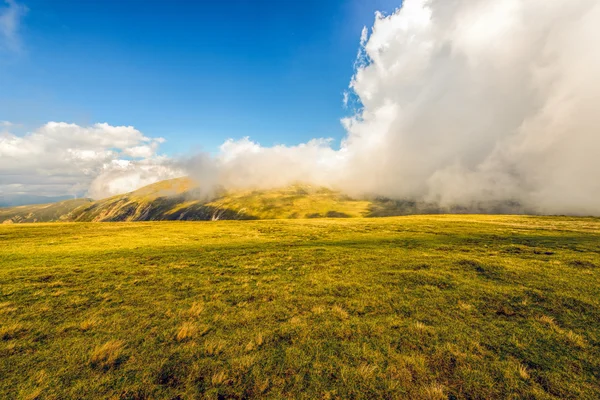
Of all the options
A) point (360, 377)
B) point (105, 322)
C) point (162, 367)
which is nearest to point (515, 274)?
point (360, 377)

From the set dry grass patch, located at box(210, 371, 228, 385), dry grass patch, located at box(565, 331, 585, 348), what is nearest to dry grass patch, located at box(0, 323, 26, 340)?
dry grass patch, located at box(210, 371, 228, 385)

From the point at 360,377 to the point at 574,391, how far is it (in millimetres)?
7388

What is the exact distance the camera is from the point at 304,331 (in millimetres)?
12750

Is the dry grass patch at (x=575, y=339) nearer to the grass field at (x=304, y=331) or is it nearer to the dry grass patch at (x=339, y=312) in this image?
the grass field at (x=304, y=331)

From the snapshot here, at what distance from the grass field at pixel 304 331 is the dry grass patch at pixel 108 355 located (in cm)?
6

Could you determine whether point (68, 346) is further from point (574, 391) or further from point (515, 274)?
point (515, 274)

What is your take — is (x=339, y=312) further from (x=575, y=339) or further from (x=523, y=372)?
(x=575, y=339)

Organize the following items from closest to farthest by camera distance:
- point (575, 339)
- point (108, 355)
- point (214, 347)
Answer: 1. point (108, 355)
2. point (214, 347)
3. point (575, 339)

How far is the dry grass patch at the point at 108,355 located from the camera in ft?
33.1

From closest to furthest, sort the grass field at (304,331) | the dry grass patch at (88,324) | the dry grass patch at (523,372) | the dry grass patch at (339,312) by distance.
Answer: the grass field at (304,331), the dry grass patch at (523,372), the dry grass patch at (88,324), the dry grass patch at (339,312)

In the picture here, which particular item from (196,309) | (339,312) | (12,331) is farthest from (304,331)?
(12,331)

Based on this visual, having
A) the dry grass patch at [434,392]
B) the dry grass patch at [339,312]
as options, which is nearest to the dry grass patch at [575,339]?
the dry grass patch at [434,392]

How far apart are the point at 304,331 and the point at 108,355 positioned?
9046mm

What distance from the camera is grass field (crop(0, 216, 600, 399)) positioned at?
892 cm
